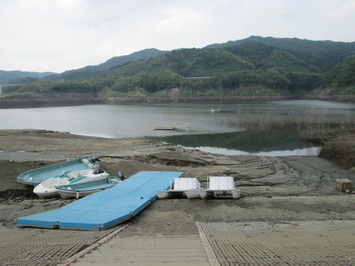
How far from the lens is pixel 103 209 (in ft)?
39.9

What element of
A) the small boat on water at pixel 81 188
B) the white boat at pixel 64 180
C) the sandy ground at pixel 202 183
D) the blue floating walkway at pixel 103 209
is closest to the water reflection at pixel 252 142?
the sandy ground at pixel 202 183

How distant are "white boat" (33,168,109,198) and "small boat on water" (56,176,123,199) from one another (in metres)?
0.21

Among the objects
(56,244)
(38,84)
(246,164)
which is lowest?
(246,164)

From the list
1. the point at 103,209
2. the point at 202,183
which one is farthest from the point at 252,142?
the point at 103,209

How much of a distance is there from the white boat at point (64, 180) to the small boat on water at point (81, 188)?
8.4 inches

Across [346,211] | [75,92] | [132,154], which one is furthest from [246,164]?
[75,92]

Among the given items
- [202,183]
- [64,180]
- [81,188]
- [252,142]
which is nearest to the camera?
[81,188]

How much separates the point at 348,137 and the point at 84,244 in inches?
1238

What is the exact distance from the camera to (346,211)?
12.8 metres

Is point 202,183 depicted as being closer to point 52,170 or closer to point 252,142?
point 52,170

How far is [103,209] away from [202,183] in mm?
7734

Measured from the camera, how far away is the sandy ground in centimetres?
1190

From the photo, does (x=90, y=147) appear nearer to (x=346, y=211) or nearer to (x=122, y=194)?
(x=122, y=194)

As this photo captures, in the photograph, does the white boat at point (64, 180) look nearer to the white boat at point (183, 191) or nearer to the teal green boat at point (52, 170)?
the teal green boat at point (52, 170)
